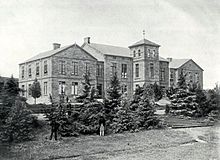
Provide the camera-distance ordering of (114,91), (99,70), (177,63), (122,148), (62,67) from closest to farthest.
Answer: (122,148)
(114,91)
(62,67)
(99,70)
(177,63)

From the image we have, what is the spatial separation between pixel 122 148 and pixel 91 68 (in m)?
16.3

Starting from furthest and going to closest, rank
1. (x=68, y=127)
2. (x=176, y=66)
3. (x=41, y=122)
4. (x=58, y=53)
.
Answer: (x=176, y=66) < (x=58, y=53) < (x=41, y=122) < (x=68, y=127)

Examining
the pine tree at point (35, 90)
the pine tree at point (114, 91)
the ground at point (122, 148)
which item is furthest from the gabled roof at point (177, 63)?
the ground at point (122, 148)

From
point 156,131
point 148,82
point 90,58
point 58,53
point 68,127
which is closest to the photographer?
point 68,127

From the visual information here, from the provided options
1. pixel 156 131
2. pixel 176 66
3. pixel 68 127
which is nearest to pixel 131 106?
pixel 156 131

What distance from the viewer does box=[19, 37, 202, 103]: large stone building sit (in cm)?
2455

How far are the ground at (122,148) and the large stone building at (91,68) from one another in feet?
27.5

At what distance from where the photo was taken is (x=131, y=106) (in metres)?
15.6

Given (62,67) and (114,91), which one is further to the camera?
(62,67)

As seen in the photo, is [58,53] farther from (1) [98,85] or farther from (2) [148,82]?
(2) [148,82]

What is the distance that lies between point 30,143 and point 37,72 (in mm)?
15620

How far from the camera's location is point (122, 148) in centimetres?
1062

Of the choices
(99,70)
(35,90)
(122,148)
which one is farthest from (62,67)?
(122,148)

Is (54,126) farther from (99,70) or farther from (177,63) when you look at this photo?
(177,63)
